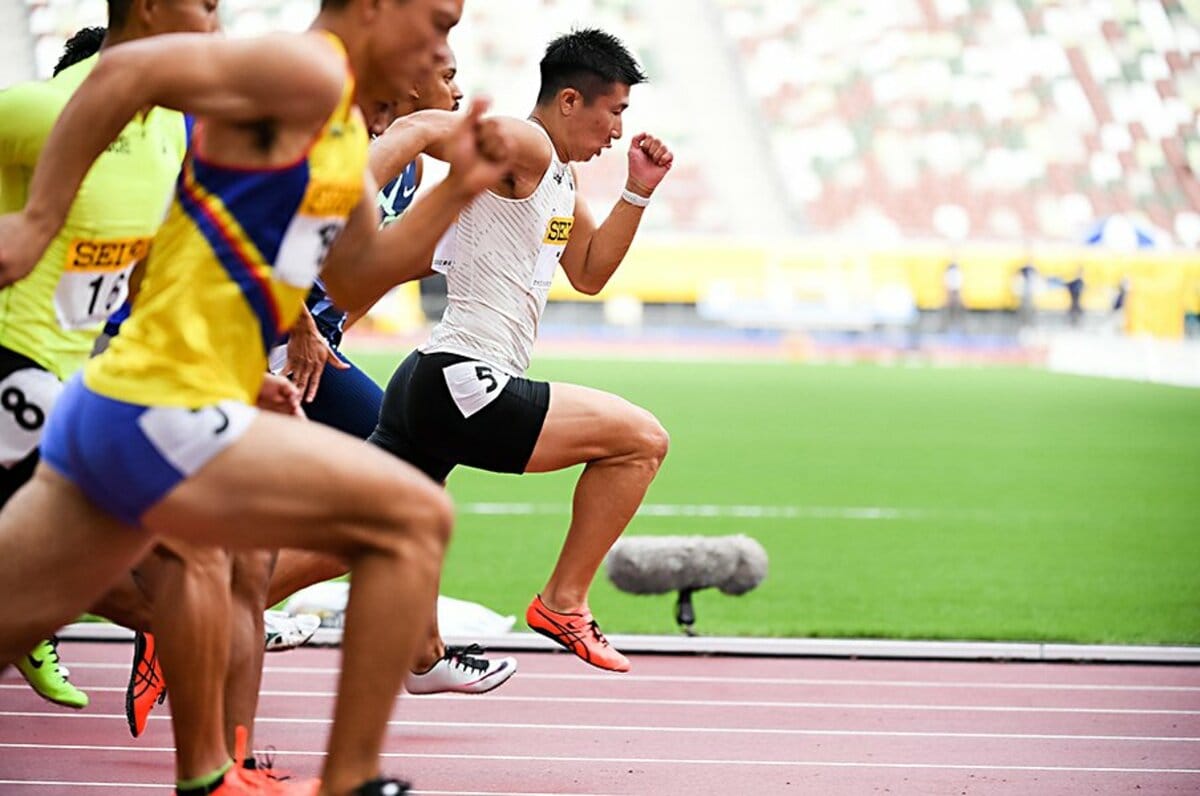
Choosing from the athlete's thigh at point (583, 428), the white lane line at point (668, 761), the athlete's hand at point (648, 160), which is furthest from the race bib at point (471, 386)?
the white lane line at point (668, 761)

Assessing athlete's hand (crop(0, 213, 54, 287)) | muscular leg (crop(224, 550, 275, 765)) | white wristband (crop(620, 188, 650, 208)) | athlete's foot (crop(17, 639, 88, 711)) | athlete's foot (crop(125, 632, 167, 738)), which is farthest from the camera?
white wristband (crop(620, 188, 650, 208))

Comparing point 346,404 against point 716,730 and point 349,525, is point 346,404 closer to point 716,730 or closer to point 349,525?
point 716,730

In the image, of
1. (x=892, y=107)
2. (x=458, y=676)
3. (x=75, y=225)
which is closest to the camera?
(x=75, y=225)

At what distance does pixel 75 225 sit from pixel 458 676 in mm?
2029

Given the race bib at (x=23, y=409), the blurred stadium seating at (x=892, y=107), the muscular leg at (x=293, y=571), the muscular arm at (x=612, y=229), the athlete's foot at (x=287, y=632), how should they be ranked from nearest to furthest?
the race bib at (x=23, y=409), the muscular leg at (x=293, y=571), the muscular arm at (x=612, y=229), the athlete's foot at (x=287, y=632), the blurred stadium seating at (x=892, y=107)

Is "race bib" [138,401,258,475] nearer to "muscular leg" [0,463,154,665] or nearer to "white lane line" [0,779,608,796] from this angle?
"muscular leg" [0,463,154,665]

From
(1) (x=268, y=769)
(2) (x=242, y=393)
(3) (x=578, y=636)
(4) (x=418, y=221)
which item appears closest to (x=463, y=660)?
(3) (x=578, y=636)

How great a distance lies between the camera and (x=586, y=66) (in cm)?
552

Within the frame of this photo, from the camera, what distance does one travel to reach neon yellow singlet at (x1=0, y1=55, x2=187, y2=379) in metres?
3.90

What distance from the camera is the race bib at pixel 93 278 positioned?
13.0 feet

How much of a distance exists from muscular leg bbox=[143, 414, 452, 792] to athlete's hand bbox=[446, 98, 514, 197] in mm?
548

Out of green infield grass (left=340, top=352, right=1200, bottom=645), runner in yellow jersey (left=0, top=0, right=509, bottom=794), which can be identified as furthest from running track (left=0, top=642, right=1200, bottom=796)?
runner in yellow jersey (left=0, top=0, right=509, bottom=794)

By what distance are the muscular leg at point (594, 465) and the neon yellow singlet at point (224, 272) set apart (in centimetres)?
213

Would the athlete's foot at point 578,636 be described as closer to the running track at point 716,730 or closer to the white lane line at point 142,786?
the running track at point 716,730
